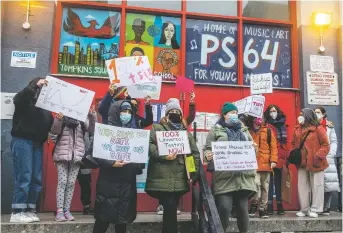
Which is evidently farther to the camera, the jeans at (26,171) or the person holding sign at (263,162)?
the person holding sign at (263,162)

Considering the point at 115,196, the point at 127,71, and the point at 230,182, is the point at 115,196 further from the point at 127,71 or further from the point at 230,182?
the point at 127,71

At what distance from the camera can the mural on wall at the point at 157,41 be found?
6621 millimetres

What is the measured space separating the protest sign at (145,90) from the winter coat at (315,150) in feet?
7.91

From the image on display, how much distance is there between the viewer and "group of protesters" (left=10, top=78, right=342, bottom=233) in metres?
4.15

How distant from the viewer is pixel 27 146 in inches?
185

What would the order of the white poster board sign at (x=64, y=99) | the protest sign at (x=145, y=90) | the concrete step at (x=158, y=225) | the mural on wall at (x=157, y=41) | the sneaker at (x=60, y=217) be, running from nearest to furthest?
the concrete step at (x=158, y=225) → the white poster board sign at (x=64, y=99) → the sneaker at (x=60, y=217) → the protest sign at (x=145, y=90) → the mural on wall at (x=157, y=41)

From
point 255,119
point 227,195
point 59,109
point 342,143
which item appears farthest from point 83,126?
point 342,143

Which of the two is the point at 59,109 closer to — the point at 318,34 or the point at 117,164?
the point at 117,164

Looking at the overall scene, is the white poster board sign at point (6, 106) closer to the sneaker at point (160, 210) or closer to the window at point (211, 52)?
the sneaker at point (160, 210)

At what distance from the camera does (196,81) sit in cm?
668

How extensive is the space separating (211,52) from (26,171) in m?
3.80

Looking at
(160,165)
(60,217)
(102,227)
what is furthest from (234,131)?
(60,217)

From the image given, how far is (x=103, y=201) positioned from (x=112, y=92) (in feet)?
4.58

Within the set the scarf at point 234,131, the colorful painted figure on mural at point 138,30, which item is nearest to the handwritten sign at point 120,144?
the scarf at point 234,131
